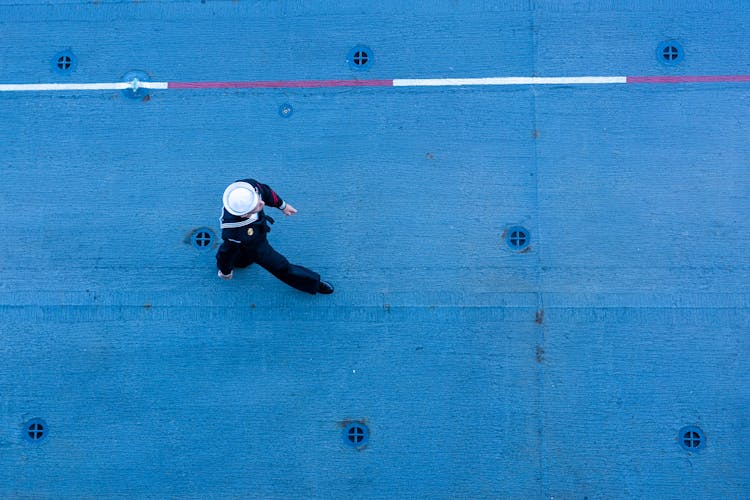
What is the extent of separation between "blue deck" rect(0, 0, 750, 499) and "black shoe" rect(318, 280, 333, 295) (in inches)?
5.7

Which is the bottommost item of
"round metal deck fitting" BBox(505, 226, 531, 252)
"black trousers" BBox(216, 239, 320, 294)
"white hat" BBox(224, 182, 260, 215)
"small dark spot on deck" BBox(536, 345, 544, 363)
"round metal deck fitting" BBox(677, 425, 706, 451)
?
"round metal deck fitting" BBox(677, 425, 706, 451)

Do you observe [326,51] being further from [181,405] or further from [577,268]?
[181,405]

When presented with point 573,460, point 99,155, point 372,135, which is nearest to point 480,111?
point 372,135

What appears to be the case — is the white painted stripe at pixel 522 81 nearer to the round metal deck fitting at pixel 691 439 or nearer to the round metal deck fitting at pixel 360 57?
the round metal deck fitting at pixel 360 57

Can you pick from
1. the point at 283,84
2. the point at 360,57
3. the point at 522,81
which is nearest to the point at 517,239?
the point at 522,81

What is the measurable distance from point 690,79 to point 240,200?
14.5 feet

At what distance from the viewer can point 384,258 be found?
5324 mm

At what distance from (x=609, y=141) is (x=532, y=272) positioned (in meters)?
1.47

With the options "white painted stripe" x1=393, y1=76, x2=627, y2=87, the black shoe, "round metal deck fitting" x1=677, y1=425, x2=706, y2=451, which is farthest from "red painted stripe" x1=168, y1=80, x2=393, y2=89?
"round metal deck fitting" x1=677, y1=425, x2=706, y2=451

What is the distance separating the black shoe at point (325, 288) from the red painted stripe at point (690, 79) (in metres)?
3.48

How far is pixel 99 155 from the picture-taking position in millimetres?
5570

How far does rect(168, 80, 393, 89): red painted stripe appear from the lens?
5.65m

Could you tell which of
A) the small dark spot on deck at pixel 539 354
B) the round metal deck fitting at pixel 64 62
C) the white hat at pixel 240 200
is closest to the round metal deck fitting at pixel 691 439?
the small dark spot on deck at pixel 539 354

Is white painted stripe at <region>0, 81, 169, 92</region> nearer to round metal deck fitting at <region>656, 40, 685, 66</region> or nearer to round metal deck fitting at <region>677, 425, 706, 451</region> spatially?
round metal deck fitting at <region>656, 40, 685, 66</region>
